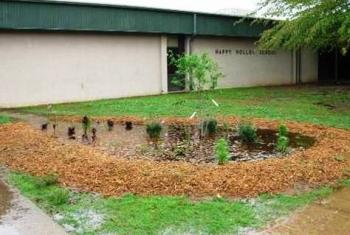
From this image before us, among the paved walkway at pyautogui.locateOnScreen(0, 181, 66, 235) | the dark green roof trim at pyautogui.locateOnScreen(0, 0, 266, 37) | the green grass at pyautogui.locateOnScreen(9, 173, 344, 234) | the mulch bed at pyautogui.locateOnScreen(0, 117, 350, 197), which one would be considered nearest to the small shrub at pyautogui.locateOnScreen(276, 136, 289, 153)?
the mulch bed at pyautogui.locateOnScreen(0, 117, 350, 197)

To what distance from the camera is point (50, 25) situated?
17984 millimetres

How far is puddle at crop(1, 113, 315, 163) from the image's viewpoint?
28.3 feet

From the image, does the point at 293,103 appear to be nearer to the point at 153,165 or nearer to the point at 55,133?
the point at 55,133

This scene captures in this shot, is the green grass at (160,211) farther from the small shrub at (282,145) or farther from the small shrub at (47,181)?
the small shrub at (282,145)

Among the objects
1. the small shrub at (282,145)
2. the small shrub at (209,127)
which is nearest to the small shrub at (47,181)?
the small shrub at (282,145)

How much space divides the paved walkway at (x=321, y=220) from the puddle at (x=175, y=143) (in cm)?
242

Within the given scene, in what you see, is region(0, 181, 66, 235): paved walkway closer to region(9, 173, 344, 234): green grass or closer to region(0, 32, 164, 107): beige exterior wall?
region(9, 173, 344, 234): green grass

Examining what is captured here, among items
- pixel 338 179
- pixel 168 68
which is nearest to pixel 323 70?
pixel 168 68

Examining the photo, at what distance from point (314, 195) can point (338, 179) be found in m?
0.93

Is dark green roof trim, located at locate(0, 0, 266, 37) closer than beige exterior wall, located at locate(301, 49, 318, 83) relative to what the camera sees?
Yes

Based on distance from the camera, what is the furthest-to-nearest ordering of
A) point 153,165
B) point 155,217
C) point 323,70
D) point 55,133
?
point 323,70, point 55,133, point 153,165, point 155,217

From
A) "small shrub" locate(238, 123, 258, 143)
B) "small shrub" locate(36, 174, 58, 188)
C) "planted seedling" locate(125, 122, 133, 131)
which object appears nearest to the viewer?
"small shrub" locate(36, 174, 58, 188)

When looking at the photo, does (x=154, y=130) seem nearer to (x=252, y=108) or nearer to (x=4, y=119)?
(x=4, y=119)

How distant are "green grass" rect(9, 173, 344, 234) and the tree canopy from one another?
434 inches
